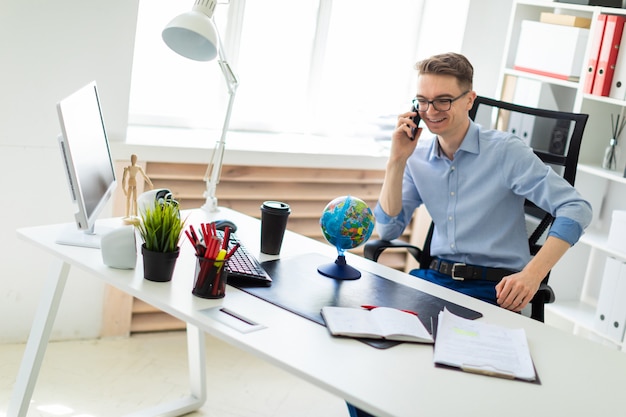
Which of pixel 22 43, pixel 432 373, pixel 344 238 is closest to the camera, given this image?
pixel 432 373

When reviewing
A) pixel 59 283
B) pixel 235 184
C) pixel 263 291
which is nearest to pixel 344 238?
pixel 263 291

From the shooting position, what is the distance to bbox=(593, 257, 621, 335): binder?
342 centimetres

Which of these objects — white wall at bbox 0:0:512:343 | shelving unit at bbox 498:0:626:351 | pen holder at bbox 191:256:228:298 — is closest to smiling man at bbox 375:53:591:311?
pen holder at bbox 191:256:228:298

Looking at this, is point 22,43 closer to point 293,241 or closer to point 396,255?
point 293,241

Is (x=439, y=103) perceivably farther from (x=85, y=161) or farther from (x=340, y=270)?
(x=85, y=161)

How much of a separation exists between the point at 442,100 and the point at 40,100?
1504 mm

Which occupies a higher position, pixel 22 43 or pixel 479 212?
pixel 22 43

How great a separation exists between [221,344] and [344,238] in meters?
1.39

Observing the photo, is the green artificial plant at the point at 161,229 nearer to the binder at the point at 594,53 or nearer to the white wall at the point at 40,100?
the white wall at the point at 40,100

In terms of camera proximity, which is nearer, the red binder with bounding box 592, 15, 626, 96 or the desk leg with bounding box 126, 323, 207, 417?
the desk leg with bounding box 126, 323, 207, 417

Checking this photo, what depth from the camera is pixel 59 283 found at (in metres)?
2.25

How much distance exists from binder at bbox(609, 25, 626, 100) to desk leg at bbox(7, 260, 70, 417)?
94.0 inches

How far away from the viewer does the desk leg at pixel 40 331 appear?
2.24 m

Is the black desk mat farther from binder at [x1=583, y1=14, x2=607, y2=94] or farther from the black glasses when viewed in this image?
binder at [x1=583, y1=14, x2=607, y2=94]
